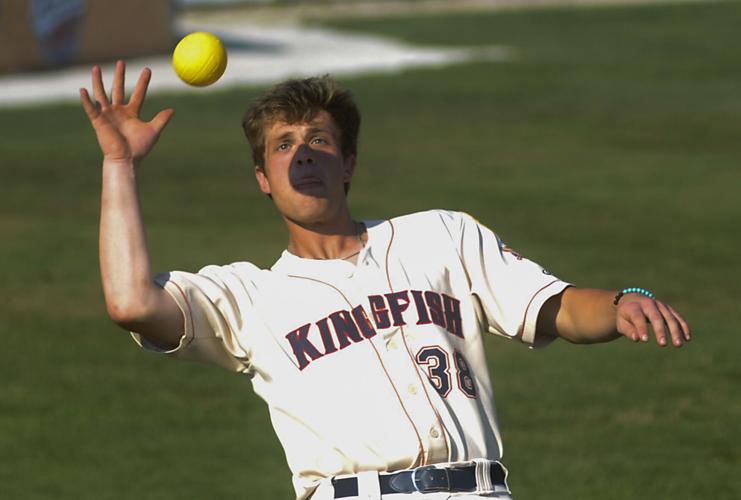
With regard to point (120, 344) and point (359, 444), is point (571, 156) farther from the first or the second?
point (359, 444)

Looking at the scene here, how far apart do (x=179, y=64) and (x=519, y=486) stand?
11.1ft

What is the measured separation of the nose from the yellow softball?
67 centimetres

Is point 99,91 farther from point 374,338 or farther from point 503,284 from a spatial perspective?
point 503,284

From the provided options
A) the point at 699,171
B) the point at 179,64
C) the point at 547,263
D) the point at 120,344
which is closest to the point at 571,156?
the point at 699,171

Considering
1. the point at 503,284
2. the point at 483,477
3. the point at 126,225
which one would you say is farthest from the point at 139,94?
the point at 483,477

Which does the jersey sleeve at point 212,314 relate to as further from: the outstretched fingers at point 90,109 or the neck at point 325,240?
the outstretched fingers at point 90,109

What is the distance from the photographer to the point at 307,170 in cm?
509

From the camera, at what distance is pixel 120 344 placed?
11086mm

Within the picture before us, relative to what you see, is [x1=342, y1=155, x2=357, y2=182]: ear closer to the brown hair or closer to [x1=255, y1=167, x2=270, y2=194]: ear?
the brown hair

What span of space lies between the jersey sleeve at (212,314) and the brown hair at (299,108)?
1.59ft

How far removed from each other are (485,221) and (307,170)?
10.5 meters

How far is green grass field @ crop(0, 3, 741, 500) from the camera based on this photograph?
8438 millimetres

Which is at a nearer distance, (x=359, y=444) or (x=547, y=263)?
(x=359, y=444)

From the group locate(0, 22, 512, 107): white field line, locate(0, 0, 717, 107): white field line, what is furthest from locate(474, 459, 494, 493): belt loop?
locate(0, 0, 717, 107): white field line
